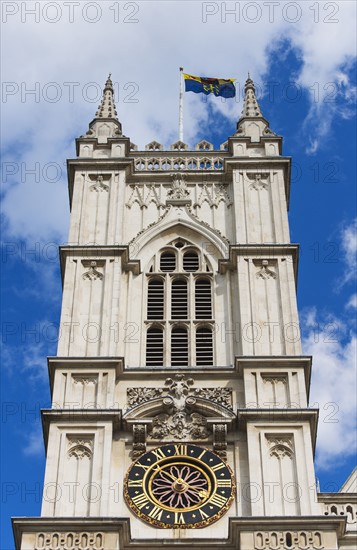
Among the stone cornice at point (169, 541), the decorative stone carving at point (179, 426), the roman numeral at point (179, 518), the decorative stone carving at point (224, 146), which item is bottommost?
the stone cornice at point (169, 541)

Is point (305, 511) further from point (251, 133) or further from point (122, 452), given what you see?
point (251, 133)

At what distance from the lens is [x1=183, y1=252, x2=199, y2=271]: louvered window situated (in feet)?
120

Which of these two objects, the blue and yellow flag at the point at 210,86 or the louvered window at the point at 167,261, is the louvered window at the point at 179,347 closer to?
the louvered window at the point at 167,261

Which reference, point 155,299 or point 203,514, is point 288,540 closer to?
point 203,514

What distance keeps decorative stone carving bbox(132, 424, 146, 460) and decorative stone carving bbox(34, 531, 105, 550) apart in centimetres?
314

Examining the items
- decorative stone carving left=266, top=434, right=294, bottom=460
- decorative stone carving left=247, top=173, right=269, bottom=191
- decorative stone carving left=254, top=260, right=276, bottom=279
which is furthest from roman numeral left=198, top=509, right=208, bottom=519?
decorative stone carving left=247, top=173, right=269, bottom=191

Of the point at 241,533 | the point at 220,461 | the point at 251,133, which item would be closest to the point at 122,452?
the point at 220,461

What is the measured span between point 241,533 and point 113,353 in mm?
6990

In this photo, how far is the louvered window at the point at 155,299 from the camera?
34.8 meters

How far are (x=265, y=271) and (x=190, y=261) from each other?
99.3 inches

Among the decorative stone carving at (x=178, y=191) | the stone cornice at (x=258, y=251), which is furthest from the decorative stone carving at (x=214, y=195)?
the stone cornice at (x=258, y=251)

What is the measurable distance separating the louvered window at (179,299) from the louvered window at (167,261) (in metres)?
0.61

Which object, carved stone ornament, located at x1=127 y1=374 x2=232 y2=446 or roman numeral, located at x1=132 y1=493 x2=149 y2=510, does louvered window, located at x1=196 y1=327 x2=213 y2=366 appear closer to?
carved stone ornament, located at x1=127 y1=374 x2=232 y2=446

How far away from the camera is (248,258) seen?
35500 mm
